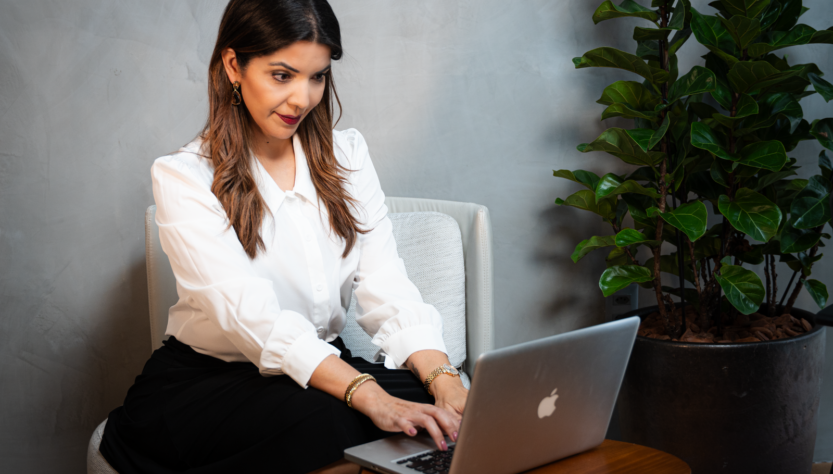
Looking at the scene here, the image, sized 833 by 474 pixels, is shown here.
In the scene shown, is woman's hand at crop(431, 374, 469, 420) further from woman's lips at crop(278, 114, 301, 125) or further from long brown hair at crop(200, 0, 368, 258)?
woman's lips at crop(278, 114, 301, 125)

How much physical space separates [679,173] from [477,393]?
124 cm

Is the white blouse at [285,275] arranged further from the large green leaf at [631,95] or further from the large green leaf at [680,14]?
the large green leaf at [680,14]

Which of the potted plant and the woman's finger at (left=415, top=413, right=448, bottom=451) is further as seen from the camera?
the potted plant

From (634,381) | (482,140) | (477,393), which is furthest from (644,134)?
(477,393)

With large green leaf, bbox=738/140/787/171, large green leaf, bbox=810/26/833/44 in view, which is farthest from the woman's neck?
large green leaf, bbox=810/26/833/44

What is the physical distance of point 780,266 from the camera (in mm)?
2176

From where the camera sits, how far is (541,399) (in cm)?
79

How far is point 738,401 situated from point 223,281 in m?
1.28

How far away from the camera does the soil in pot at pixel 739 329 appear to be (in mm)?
1709

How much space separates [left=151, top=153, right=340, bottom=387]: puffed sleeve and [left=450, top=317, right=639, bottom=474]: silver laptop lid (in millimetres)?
401

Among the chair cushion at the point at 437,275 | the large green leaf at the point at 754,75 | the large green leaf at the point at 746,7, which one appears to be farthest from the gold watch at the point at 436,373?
the large green leaf at the point at 746,7

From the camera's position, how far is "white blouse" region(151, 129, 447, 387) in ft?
3.66

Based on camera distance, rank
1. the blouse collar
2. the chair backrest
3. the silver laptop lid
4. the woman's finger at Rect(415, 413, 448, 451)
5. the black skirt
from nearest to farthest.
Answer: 1. the silver laptop lid
2. the woman's finger at Rect(415, 413, 448, 451)
3. the black skirt
4. the blouse collar
5. the chair backrest

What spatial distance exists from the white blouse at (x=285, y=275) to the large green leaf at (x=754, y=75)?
95 cm
